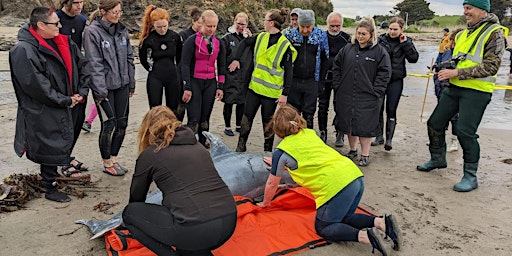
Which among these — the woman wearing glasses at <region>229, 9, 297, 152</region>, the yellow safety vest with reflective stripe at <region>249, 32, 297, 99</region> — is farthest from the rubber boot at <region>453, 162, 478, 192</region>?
the yellow safety vest with reflective stripe at <region>249, 32, 297, 99</region>

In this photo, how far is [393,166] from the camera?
5.99 metres

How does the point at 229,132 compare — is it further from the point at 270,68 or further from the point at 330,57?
the point at 330,57

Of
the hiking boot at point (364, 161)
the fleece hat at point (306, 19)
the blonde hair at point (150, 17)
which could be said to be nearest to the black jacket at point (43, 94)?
the blonde hair at point (150, 17)

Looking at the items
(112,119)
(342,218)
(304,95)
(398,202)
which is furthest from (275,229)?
(304,95)

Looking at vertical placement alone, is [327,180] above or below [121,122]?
below

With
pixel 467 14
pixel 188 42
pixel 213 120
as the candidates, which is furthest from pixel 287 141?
pixel 213 120

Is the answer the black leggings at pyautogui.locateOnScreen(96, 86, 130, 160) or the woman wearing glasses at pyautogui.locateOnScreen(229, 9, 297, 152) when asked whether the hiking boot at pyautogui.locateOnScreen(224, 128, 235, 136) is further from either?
the black leggings at pyautogui.locateOnScreen(96, 86, 130, 160)

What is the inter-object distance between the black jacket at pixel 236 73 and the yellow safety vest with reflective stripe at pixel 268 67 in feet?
1.00

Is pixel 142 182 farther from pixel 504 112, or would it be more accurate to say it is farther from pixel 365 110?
pixel 504 112

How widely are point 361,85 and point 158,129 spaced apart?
10.6 ft

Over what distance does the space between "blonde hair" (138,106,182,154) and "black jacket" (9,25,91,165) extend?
53.2 inches

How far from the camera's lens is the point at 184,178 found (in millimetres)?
3051

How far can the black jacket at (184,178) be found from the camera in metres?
3.04

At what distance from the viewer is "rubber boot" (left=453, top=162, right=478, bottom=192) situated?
516 centimetres
